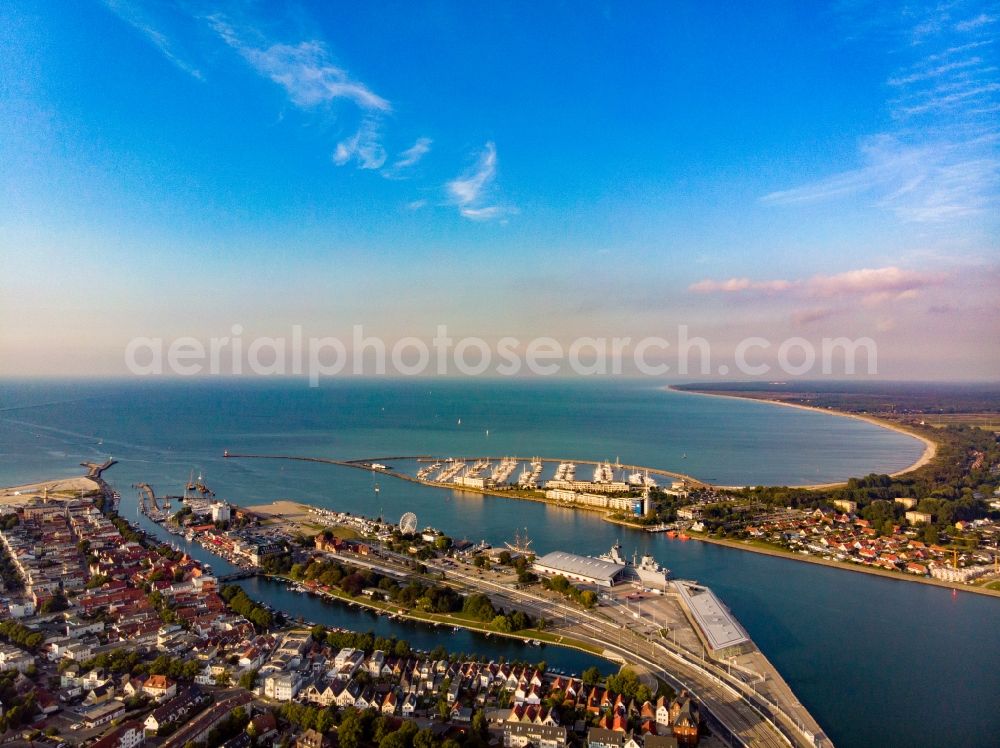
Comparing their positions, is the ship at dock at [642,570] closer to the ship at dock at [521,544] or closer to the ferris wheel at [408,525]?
the ship at dock at [521,544]

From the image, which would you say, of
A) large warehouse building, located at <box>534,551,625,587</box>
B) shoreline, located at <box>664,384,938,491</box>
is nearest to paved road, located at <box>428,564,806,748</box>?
large warehouse building, located at <box>534,551,625,587</box>

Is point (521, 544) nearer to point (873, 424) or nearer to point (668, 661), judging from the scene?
point (668, 661)

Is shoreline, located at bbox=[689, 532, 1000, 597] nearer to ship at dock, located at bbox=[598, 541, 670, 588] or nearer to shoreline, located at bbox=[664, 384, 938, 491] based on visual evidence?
ship at dock, located at bbox=[598, 541, 670, 588]

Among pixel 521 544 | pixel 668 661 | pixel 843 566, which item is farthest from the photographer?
pixel 521 544

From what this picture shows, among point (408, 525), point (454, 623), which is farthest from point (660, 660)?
point (408, 525)

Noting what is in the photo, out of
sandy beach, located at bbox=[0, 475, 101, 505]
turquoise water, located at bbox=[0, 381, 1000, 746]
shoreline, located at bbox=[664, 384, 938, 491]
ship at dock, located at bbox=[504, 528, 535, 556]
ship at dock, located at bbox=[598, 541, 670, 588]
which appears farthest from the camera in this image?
shoreline, located at bbox=[664, 384, 938, 491]

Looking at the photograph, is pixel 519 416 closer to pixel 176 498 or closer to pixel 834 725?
pixel 176 498

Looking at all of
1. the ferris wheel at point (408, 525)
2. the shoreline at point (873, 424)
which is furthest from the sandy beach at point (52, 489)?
the shoreline at point (873, 424)
